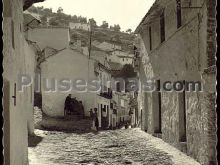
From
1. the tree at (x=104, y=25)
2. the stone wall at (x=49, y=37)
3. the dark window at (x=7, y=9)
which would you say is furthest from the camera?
the tree at (x=104, y=25)

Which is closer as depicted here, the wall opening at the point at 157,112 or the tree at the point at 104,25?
the wall opening at the point at 157,112

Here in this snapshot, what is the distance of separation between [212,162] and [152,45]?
10.8 meters

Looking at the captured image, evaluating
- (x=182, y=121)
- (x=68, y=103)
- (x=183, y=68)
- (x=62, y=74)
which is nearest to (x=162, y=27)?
(x=183, y=68)

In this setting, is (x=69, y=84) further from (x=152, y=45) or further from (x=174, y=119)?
(x=174, y=119)

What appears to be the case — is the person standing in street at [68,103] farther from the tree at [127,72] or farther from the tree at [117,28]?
the tree at [117,28]

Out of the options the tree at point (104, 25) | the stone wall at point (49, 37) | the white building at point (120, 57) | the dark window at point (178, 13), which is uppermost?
the tree at point (104, 25)

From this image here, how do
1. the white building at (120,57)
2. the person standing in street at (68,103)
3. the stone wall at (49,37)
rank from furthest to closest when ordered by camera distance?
the white building at (120,57) → the stone wall at (49,37) → the person standing in street at (68,103)

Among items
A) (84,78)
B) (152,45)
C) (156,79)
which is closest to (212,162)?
(156,79)

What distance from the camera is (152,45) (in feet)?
70.0

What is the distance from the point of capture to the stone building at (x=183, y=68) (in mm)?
11633

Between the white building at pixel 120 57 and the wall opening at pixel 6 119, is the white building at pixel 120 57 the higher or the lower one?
the higher one

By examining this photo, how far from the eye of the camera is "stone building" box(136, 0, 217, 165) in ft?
38.2

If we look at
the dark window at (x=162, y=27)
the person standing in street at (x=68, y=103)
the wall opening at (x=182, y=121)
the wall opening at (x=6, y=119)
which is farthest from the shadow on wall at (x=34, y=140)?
the wall opening at (x=6, y=119)

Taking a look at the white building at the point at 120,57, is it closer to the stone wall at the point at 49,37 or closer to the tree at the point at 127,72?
the tree at the point at 127,72
